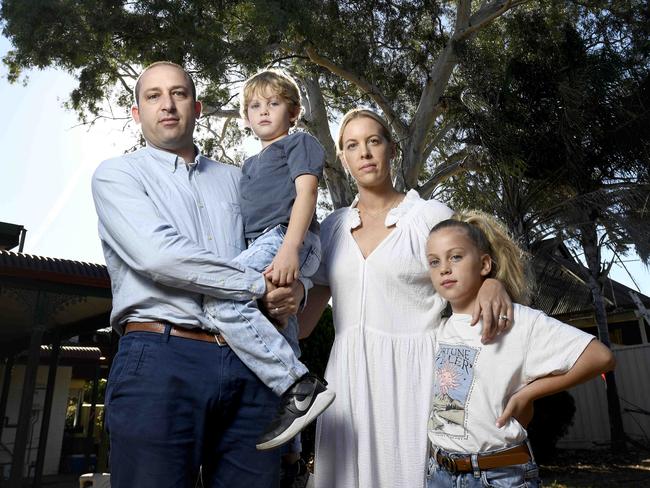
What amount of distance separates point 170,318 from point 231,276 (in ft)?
0.64

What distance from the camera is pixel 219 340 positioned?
1.73m

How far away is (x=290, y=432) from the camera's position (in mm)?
1635

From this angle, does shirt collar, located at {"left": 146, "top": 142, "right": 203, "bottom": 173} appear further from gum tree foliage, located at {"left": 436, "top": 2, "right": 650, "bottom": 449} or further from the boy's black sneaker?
gum tree foliage, located at {"left": 436, "top": 2, "right": 650, "bottom": 449}

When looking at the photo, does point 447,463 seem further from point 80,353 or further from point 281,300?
point 80,353

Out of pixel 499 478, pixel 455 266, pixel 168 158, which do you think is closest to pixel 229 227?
pixel 168 158

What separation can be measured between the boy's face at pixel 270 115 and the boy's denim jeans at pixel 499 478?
50.6 inches

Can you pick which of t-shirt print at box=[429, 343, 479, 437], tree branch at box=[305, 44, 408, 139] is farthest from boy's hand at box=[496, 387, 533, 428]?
tree branch at box=[305, 44, 408, 139]

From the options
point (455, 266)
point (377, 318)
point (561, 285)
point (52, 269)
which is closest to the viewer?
point (455, 266)

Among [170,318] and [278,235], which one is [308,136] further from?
[170,318]

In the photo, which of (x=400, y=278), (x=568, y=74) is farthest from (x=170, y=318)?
(x=568, y=74)

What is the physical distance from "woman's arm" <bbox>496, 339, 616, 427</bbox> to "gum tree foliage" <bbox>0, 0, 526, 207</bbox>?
8.74 m

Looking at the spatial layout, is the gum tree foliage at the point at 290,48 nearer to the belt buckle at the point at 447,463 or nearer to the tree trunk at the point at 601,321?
the tree trunk at the point at 601,321

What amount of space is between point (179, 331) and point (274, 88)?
3.32 ft

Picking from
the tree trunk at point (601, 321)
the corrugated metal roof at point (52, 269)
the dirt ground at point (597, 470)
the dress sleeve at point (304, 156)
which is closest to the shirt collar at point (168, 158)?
the dress sleeve at point (304, 156)
